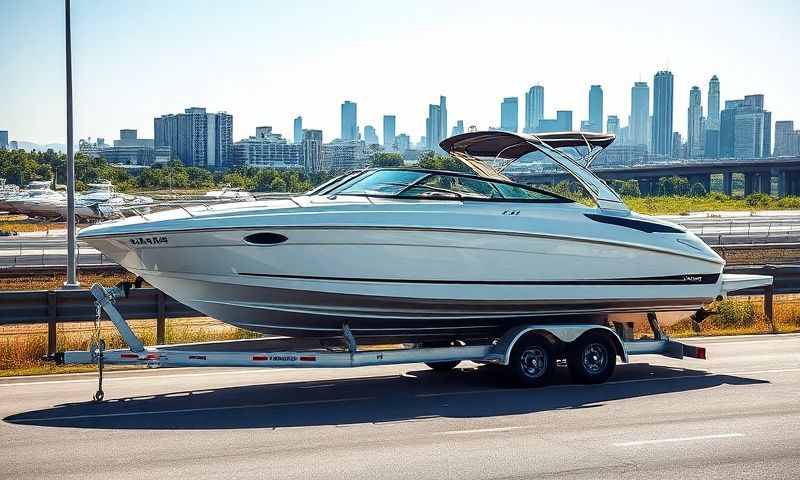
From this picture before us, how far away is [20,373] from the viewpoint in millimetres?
13703

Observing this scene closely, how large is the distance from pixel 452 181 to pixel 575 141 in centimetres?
256

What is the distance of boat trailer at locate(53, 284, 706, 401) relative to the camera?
11.1 m

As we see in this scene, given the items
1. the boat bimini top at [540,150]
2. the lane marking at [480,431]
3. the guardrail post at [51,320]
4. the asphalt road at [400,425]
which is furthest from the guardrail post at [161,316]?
the lane marking at [480,431]

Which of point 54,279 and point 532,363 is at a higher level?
point 532,363

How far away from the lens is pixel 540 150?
46.9ft

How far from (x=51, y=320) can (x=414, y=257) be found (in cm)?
618

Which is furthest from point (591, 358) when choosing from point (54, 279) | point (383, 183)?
point (54, 279)

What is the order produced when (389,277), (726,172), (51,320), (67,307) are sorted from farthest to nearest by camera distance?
(726,172) → (67,307) → (51,320) → (389,277)

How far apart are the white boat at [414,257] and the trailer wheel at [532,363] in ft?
1.37

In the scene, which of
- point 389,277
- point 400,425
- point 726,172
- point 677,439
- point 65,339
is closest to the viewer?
point 677,439

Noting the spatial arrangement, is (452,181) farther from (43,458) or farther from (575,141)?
(43,458)

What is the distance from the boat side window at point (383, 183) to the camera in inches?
496

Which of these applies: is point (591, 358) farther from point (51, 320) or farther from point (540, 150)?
point (51, 320)

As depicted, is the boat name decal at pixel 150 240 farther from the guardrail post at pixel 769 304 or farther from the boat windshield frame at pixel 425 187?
the guardrail post at pixel 769 304
